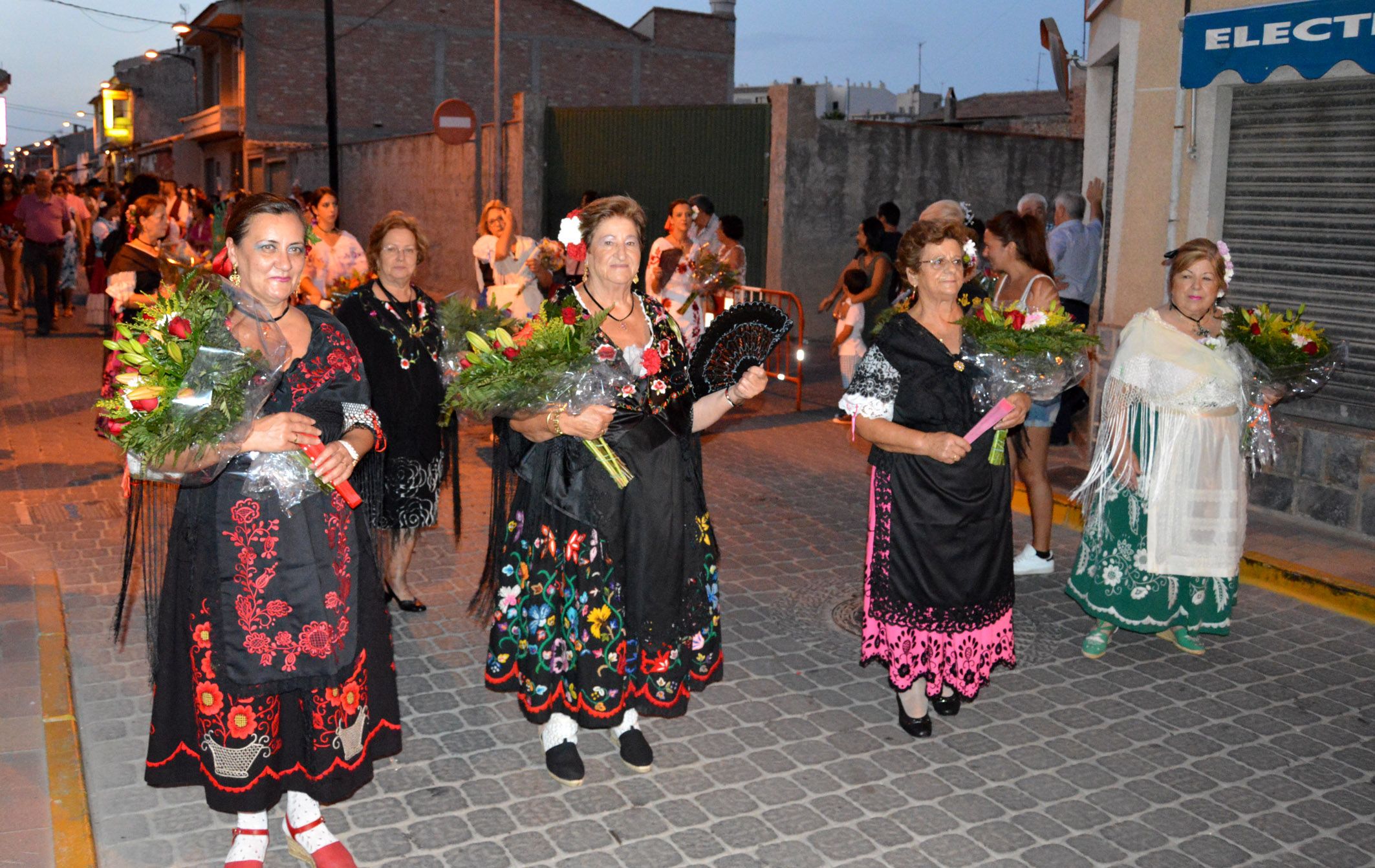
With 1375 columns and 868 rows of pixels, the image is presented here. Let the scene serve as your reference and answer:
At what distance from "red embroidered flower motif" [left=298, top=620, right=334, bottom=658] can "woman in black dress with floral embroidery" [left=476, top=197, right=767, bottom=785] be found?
3.23 feet

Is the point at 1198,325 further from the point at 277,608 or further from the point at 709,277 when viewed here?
the point at 709,277

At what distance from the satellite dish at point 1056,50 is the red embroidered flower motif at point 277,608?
13609 mm

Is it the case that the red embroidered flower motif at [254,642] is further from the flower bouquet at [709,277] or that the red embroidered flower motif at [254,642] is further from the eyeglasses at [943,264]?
the flower bouquet at [709,277]

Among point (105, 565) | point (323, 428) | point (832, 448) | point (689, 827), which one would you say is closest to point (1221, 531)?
point (689, 827)

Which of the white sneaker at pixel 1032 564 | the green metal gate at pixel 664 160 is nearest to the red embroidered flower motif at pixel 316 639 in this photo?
the white sneaker at pixel 1032 564

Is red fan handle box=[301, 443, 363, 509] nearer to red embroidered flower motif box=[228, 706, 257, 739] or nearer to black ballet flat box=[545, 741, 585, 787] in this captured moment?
red embroidered flower motif box=[228, 706, 257, 739]

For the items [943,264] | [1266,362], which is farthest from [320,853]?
[1266,362]

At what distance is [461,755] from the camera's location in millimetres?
4730

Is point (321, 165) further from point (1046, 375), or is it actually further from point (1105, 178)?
point (1046, 375)

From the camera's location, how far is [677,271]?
39.0 ft

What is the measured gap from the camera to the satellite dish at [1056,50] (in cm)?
1484

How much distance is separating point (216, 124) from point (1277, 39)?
127 ft

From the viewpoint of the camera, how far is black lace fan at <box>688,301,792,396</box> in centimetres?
447

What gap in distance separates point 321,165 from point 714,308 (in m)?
21.4
